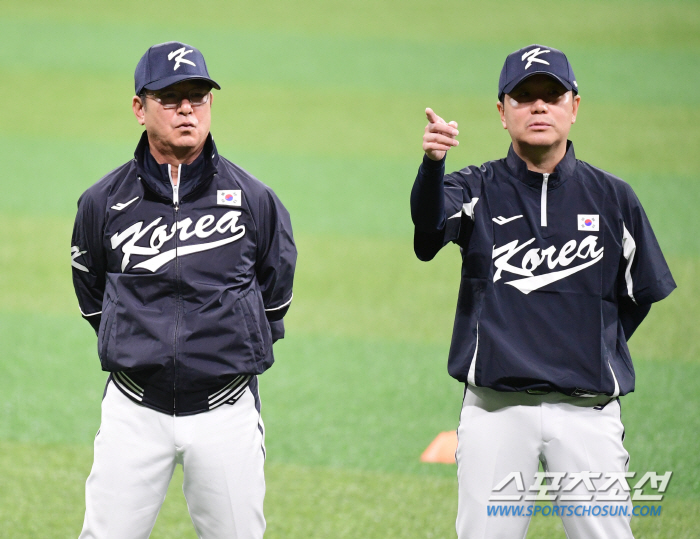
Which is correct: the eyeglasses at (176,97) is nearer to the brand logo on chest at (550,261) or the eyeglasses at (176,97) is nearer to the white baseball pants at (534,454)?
the brand logo on chest at (550,261)

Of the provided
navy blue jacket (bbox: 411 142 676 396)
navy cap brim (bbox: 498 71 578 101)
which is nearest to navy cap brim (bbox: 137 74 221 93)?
navy blue jacket (bbox: 411 142 676 396)

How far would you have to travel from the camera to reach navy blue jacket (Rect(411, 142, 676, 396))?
9.74 feet

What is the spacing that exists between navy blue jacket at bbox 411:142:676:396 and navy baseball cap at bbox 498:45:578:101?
26 centimetres

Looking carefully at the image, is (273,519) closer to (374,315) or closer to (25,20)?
(374,315)

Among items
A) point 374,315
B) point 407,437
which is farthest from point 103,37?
point 407,437

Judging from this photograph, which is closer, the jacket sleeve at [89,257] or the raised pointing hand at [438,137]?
the raised pointing hand at [438,137]

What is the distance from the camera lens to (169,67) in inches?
119

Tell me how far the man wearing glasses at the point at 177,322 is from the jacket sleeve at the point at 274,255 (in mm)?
55

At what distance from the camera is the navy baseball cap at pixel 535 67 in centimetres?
304

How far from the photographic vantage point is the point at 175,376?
2.95 m

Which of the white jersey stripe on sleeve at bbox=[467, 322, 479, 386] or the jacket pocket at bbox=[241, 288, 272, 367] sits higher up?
the jacket pocket at bbox=[241, 288, 272, 367]

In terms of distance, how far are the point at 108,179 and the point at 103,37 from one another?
37.7 feet

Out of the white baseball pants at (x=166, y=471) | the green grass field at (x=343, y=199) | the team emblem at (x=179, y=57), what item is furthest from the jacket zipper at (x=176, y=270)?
the green grass field at (x=343, y=199)

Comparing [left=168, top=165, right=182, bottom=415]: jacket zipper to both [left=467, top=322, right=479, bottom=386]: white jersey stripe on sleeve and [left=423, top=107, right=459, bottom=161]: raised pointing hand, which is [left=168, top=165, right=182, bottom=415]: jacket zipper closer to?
[left=423, top=107, right=459, bottom=161]: raised pointing hand
